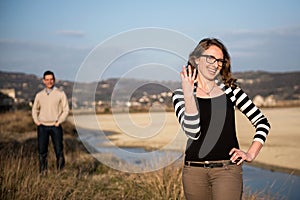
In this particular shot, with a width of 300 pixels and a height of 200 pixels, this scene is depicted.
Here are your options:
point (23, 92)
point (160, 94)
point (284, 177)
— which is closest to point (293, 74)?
point (23, 92)

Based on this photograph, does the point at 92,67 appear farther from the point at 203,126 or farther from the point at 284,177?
the point at 284,177

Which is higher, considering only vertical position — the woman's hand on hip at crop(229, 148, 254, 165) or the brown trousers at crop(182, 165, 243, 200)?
the woman's hand on hip at crop(229, 148, 254, 165)

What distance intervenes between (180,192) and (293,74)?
241ft

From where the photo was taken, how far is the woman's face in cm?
344

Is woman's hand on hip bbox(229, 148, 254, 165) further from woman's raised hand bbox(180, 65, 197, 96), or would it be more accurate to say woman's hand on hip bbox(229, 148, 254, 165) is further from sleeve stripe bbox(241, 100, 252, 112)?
woman's raised hand bbox(180, 65, 197, 96)

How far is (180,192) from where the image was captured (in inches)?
261

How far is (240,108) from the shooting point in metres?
3.41

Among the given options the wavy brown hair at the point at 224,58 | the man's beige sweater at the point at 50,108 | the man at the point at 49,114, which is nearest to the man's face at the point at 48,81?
the man at the point at 49,114

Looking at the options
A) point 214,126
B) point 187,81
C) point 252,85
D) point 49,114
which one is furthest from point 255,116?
point 252,85

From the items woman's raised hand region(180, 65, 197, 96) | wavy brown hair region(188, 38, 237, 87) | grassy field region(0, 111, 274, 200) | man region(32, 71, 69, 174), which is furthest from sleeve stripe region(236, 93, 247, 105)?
man region(32, 71, 69, 174)

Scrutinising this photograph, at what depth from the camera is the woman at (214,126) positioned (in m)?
3.32

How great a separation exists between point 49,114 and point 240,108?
6011 mm

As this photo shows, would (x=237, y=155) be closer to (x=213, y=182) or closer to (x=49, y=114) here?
(x=213, y=182)

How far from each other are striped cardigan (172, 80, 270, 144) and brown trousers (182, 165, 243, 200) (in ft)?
0.89
